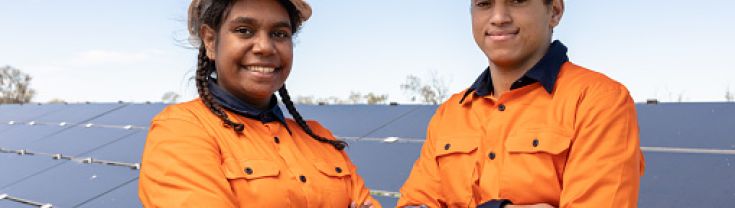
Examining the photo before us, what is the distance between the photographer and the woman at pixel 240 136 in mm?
2137

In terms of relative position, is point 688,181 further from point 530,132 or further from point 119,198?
point 119,198

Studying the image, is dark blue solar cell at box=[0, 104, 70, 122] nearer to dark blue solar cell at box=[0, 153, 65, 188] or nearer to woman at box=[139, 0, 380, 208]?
dark blue solar cell at box=[0, 153, 65, 188]

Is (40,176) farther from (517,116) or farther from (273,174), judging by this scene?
(517,116)

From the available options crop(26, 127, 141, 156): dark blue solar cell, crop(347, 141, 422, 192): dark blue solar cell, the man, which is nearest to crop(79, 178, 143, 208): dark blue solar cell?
crop(347, 141, 422, 192): dark blue solar cell

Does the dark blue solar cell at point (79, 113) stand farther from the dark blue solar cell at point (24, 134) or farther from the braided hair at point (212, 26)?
the braided hair at point (212, 26)

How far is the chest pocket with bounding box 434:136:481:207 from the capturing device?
244cm

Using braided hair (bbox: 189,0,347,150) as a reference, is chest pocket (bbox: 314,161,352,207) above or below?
below

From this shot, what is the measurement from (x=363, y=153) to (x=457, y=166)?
8.56ft

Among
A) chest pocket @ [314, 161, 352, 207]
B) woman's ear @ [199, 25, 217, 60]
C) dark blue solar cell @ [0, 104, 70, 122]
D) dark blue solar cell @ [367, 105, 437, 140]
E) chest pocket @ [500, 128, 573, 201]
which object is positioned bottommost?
dark blue solar cell @ [0, 104, 70, 122]

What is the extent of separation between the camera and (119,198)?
16.6 ft

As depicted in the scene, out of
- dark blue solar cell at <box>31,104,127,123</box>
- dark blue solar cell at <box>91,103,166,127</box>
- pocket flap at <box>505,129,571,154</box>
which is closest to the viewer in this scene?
pocket flap at <box>505,129,571,154</box>

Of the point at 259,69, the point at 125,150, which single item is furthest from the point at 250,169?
the point at 125,150

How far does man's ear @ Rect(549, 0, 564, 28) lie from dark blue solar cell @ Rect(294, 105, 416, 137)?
3291 millimetres

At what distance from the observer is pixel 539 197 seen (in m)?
2.21
